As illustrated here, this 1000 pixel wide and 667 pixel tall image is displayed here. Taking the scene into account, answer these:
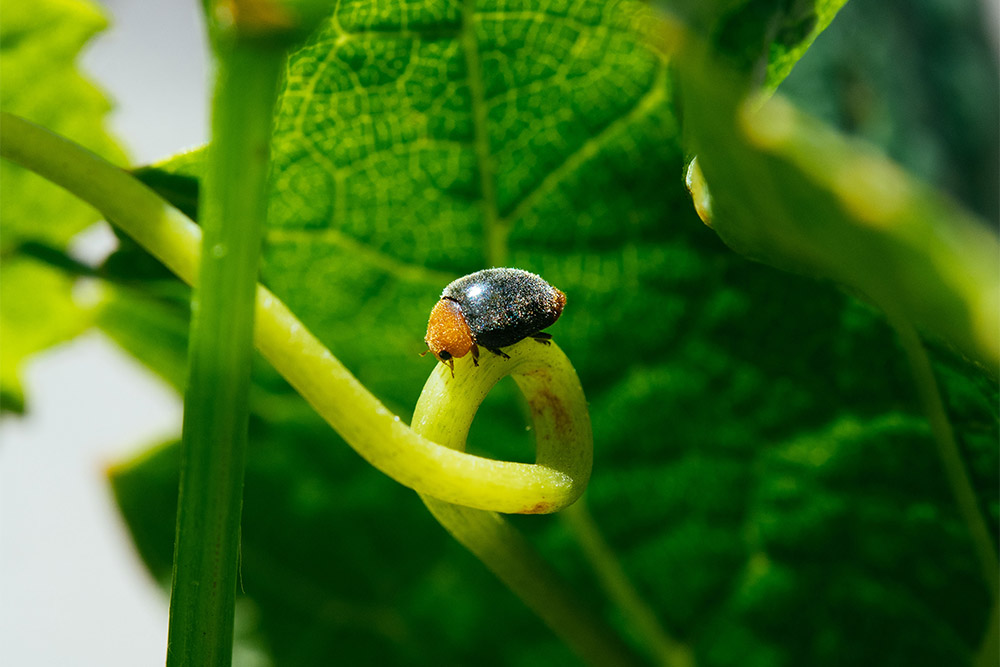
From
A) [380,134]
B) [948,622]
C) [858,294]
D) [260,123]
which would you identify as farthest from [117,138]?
[948,622]

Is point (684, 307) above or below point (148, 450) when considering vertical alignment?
above

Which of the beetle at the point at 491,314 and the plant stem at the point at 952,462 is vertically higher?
the beetle at the point at 491,314

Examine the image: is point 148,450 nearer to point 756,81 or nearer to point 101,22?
point 101,22

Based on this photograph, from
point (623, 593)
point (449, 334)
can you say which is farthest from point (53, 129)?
point (623, 593)

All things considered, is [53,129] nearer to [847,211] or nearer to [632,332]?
[632,332]

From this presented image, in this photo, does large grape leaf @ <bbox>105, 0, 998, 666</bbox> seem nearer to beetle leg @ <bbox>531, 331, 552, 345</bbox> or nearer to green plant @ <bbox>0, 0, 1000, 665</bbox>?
green plant @ <bbox>0, 0, 1000, 665</bbox>

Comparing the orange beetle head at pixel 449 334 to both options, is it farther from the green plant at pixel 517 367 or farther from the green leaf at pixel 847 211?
the green leaf at pixel 847 211

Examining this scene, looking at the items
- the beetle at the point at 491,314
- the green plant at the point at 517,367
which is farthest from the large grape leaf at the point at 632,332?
the beetle at the point at 491,314
